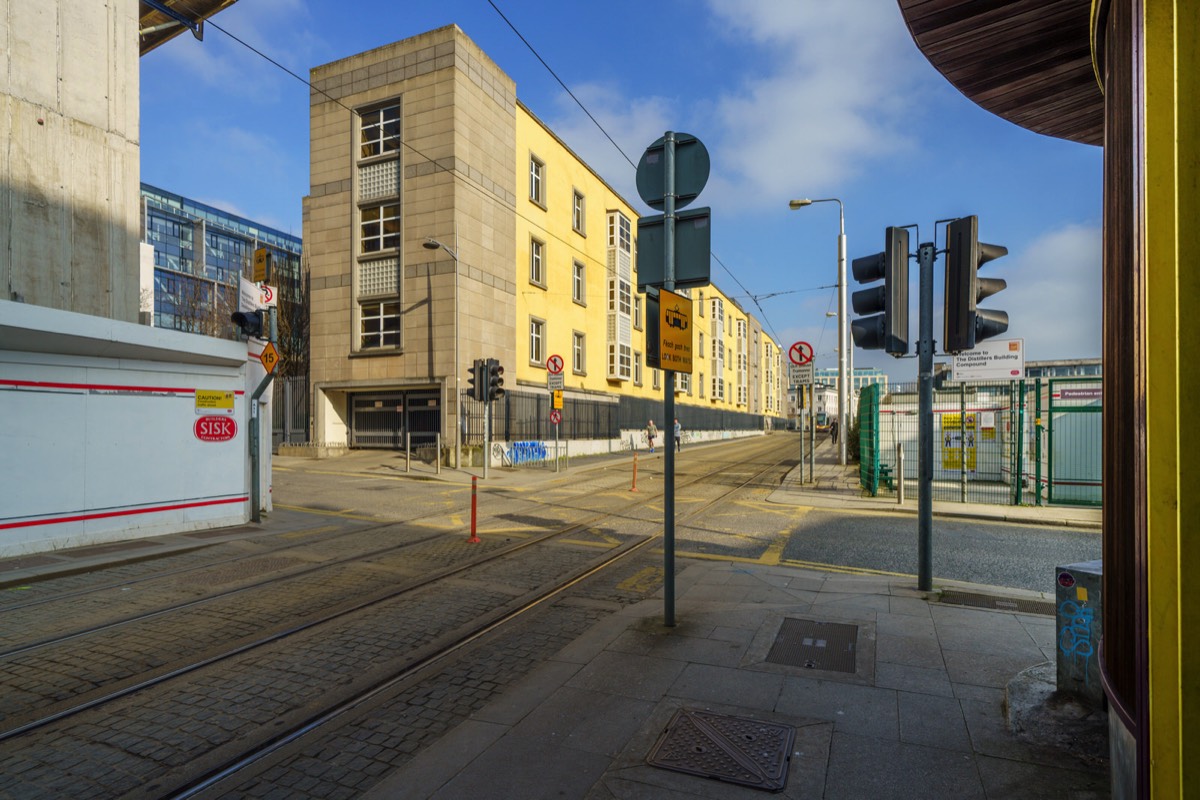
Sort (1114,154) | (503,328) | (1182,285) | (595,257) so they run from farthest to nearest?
1. (595,257)
2. (503,328)
3. (1114,154)
4. (1182,285)

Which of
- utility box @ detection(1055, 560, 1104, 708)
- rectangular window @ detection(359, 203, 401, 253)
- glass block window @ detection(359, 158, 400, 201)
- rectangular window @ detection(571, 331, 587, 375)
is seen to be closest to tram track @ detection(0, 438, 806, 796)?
utility box @ detection(1055, 560, 1104, 708)

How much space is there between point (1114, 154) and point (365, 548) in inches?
349

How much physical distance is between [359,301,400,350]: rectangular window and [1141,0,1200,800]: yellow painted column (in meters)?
25.5

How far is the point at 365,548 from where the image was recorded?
9.02m

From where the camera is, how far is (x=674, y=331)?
17.4ft

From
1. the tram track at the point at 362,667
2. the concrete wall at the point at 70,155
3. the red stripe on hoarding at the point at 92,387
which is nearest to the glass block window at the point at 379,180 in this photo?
the concrete wall at the point at 70,155

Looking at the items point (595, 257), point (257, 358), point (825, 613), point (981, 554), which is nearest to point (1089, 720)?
point (825, 613)

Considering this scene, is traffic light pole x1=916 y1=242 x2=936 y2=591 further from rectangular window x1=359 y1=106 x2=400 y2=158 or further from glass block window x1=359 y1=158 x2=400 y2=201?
rectangular window x1=359 y1=106 x2=400 y2=158

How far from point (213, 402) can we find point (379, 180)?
59.8 ft

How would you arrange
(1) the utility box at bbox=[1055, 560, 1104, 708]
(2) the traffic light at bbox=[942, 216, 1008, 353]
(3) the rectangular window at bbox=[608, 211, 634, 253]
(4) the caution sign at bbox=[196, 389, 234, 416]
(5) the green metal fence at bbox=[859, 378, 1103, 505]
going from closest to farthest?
(1) the utility box at bbox=[1055, 560, 1104, 708]
(2) the traffic light at bbox=[942, 216, 1008, 353]
(4) the caution sign at bbox=[196, 389, 234, 416]
(5) the green metal fence at bbox=[859, 378, 1103, 505]
(3) the rectangular window at bbox=[608, 211, 634, 253]

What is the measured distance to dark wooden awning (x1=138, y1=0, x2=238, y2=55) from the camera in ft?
52.9

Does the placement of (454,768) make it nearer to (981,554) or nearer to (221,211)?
(981,554)

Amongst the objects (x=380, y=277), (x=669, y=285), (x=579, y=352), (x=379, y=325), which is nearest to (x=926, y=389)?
(x=669, y=285)

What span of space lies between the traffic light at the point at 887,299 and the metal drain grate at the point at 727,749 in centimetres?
385
